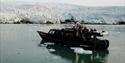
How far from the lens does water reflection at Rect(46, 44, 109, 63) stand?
11445 mm

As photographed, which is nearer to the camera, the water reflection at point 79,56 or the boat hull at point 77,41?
the water reflection at point 79,56

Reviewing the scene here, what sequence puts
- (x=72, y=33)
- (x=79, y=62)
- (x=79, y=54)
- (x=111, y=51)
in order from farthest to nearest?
1. (x=72, y=33)
2. (x=111, y=51)
3. (x=79, y=54)
4. (x=79, y=62)

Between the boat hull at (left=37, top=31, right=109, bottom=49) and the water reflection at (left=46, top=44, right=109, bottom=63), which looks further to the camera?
the boat hull at (left=37, top=31, right=109, bottom=49)

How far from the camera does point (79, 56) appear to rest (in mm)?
12125

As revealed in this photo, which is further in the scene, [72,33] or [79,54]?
[72,33]

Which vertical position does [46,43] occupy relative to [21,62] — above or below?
below

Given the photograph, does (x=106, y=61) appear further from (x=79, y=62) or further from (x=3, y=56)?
(x=3, y=56)

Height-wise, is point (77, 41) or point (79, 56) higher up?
point (79, 56)

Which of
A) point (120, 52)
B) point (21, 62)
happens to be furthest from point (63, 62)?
point (120, 52)

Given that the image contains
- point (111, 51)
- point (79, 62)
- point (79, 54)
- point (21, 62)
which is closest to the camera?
point (21, 62)

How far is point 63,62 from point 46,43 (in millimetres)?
5535

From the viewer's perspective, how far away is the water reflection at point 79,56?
11.4 meters

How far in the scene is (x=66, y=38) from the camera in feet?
50.1

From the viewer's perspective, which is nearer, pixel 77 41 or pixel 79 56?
pixel 79 56
